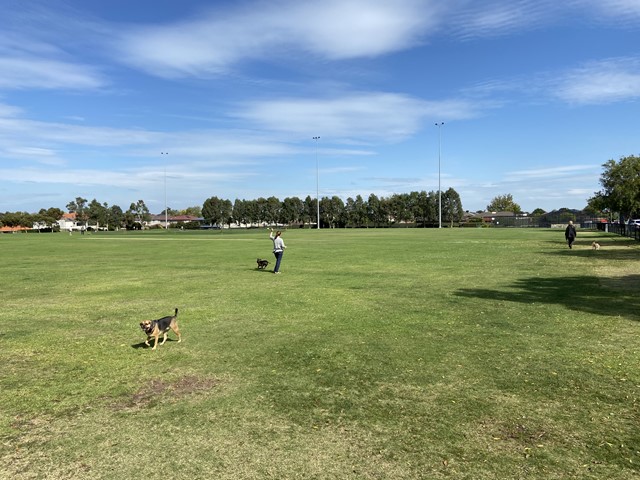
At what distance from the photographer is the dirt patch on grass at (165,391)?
18.5ft

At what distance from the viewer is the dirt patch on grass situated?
564 cm

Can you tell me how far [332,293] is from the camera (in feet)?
45.3

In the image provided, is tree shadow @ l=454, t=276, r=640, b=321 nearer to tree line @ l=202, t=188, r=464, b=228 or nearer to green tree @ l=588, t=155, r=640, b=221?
green tree @ l=588, t=155, r=640, b=221

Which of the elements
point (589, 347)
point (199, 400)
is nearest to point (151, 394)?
point (199, 400)

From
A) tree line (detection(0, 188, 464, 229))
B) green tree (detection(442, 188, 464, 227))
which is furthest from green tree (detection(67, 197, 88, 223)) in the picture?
green tree (detection(442, 188, 464, 227))

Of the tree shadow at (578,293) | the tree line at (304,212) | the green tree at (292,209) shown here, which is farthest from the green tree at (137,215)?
the tree shadow at (578,293)

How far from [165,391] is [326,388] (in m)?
2.16

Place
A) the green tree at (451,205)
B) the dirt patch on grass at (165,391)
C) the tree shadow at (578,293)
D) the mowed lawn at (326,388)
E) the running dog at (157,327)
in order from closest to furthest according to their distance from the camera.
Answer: the mowed lawn at (326,388) < the dirt patch on grass at (165,391) < the running dog at (157,327) < the tree shadow at (578,293) < the green tree at (451,205)

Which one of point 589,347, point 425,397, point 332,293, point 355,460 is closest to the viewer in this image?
point 355,460

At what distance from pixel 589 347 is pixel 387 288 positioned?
24.3 feet

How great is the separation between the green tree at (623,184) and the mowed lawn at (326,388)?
151ft

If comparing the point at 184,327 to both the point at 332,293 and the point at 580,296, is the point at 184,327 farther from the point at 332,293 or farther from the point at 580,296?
the point at 580,296

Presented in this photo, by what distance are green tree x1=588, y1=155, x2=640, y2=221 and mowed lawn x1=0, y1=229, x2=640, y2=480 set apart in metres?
46.1

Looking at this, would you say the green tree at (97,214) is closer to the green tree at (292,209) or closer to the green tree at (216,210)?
the green tree at (216,210)
